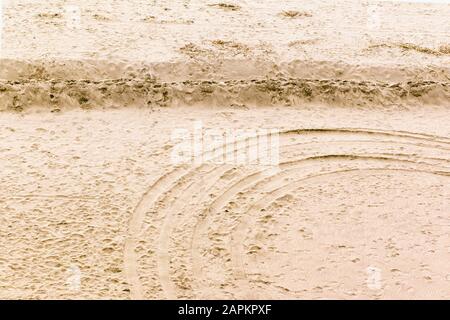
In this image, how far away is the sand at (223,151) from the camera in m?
3.86

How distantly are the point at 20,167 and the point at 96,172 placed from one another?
21.3 inches

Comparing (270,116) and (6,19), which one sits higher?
(6,19)

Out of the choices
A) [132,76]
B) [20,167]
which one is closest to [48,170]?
[20,167]

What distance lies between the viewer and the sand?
3.86 metres

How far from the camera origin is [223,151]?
5031 mm

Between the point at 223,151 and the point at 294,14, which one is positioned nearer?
the point at 223,151

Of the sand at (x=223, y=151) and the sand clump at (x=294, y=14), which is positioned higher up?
the sand clump at (x=294, y=14)

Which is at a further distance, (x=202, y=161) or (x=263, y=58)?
(x=263, y=58)

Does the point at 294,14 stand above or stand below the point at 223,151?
above

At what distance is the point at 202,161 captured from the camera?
16.0 feet

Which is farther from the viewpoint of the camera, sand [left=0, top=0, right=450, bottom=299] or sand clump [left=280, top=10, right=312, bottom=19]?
sand clump [left=280, top=10, right=312, bottom=19]

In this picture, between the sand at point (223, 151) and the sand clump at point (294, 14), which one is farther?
the sand clump at point (294, 14)

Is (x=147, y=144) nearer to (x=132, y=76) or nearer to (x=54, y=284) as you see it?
(x=132, y=76)

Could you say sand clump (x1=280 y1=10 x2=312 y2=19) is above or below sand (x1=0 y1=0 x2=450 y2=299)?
above
